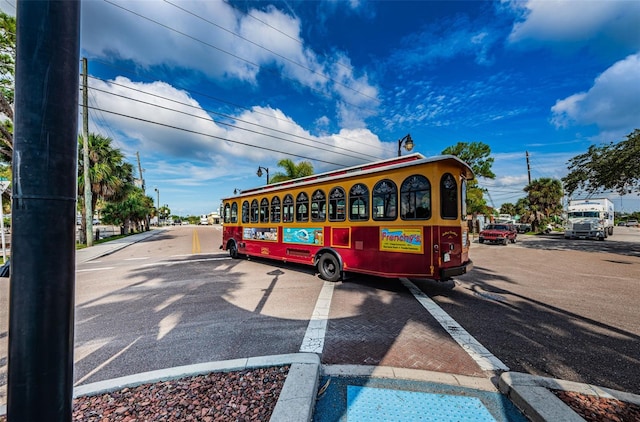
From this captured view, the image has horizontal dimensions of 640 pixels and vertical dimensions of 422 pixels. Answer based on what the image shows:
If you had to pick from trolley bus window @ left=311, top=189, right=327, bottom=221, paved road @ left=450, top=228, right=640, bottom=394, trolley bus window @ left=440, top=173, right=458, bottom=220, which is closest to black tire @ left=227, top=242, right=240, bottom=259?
trolley bus window @ left=311, top=189, right=327, bottom=221

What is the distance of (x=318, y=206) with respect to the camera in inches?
332

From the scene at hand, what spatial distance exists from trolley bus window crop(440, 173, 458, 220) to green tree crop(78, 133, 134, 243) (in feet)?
70.2

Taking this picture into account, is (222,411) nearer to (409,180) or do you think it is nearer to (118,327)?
(118,327)

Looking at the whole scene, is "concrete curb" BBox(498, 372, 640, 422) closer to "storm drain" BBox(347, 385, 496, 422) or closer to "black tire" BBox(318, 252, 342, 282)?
"storm drain" BBox(347, 385, 496, 422)

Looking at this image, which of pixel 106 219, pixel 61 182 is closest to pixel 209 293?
pixel 61 182

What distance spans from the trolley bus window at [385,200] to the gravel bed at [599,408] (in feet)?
14.2

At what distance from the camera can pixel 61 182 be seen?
1416 millimetres

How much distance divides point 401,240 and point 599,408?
414cm

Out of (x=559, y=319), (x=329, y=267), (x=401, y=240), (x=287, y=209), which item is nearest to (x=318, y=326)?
(x=401, y=240)

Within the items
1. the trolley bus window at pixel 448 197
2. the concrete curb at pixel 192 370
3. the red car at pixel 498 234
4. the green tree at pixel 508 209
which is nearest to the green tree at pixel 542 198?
the red car at pixel 498 234

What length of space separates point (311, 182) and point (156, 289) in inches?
205

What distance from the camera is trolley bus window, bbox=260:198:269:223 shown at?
34.3 ft

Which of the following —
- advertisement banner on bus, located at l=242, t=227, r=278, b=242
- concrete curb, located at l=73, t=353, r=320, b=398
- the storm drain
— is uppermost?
advertisement banner on bus, located at l=242, t=227, r=278, b=242

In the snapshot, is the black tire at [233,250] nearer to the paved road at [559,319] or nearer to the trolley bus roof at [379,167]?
the trolley bus roof at [379,167]
